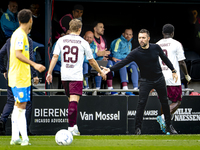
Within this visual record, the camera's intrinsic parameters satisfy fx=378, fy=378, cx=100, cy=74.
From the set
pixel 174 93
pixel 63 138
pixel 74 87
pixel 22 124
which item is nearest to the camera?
pixel 22 124

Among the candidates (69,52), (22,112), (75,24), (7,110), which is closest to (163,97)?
(69,52)

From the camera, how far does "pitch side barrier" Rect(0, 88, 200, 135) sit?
326 inches

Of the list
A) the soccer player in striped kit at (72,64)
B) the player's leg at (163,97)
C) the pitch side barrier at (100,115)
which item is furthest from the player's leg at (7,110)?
the player's leg at (163,97)

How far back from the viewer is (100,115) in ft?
27.5

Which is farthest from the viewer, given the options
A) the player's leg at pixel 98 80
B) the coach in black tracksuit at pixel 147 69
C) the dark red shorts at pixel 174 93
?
the player's leg at pixel 98 80

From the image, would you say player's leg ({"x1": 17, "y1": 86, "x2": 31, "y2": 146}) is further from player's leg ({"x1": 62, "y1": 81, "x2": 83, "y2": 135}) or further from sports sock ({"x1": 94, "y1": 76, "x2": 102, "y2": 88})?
sports sock ({"x1": 94, "y1": 76, "x2": 102, "y2": 88})

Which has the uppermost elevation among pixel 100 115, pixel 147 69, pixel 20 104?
pixel 147 69

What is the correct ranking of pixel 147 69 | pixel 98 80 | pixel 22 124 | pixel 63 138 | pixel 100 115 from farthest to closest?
1. pixel 98 80
2. pixel 100 115
3. pixel 147 69
4. pixel 63 138
5. pixel 22 124

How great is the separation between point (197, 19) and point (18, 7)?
209 inches

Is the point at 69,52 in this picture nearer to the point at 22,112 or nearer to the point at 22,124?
the point at 22,112

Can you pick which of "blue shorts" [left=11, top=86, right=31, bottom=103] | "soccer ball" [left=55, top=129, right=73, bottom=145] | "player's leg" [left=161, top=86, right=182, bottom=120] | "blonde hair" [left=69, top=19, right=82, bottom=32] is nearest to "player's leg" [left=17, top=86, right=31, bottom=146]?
"blue shorts" [left=11, top=86, right=31, bottom=103]

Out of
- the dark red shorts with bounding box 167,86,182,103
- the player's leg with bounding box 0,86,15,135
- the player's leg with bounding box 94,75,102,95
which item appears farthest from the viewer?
the player's leg with bounding box 94,75,102,95

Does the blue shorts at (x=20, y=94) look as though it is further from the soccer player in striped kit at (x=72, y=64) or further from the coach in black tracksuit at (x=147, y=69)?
the coach in black tracksuit at (x=147, y=69)

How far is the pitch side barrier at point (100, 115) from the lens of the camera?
8.28 metres
